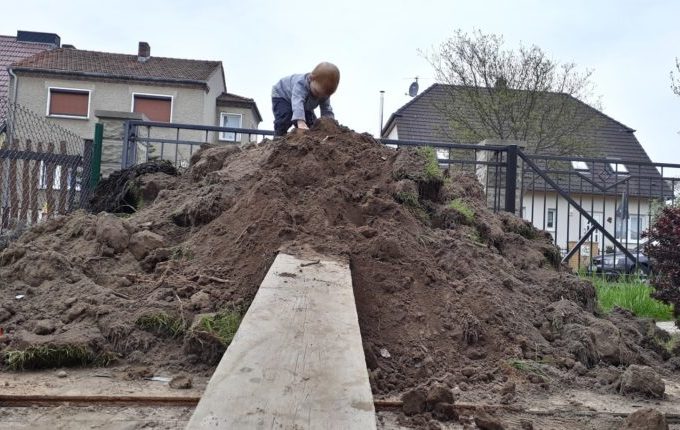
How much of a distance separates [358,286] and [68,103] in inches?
1080

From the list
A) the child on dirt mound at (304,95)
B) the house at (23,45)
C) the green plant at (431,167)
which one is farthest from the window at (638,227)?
the house at (23,45)

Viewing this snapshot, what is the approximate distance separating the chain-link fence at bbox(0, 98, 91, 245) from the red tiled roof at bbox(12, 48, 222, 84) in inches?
794

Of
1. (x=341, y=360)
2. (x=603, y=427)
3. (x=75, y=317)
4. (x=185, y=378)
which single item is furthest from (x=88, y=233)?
(x=603, y=427)

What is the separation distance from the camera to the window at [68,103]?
26.7 meters

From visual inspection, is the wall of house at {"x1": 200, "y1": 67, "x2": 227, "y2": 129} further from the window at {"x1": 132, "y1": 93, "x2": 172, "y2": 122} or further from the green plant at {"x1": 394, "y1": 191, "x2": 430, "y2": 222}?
the green plant at {"x1": 394, "y1": 191, "x2": 430, "y2": 222}

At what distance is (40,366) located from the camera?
2709 millimetres

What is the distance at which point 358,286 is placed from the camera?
3.22 metres

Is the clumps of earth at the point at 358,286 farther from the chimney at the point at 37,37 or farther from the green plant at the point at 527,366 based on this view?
the chimney at the point at 37,37

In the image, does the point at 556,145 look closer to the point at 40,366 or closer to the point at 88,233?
the point at 88,233

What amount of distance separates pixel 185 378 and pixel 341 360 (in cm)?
82

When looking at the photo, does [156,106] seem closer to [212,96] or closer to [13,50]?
[212,96]

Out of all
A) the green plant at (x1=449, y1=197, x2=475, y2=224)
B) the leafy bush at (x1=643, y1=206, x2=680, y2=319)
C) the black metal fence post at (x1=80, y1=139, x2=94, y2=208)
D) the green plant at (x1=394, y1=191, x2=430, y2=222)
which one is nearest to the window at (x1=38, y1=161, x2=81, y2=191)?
the black metal fence post at (x1=80, y1=139, x2=94, y2=208)

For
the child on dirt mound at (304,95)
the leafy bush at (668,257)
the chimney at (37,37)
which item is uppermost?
the chimney at (37,37)

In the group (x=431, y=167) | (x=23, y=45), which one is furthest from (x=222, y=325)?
(x=23, y=45)
